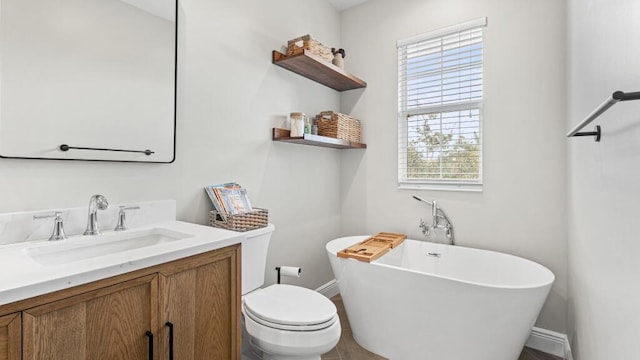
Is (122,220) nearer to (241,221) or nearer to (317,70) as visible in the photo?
(241,221)

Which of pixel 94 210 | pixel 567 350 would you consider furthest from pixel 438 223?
pixel 94 210

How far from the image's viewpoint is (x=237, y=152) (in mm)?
2098

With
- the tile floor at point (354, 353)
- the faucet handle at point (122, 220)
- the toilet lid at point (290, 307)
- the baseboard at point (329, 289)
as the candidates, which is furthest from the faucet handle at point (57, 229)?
the baseboard at point (329, 289)

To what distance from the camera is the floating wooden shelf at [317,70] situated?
2.35 meters

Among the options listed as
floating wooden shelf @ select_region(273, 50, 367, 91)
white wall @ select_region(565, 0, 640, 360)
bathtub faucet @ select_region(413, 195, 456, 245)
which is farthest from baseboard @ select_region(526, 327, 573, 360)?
floating wooden shelf @ select_region(273, 50, 367, 91)

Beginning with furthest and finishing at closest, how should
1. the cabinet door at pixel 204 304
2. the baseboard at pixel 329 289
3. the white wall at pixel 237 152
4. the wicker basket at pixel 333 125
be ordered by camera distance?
the baseboard at pixel 329 289, the wicker basket at pixel 333 125, the white wall at pixel 237 152, the cabinet door at pixel 204 304

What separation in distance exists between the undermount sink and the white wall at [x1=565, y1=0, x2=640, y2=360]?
60.3 inches

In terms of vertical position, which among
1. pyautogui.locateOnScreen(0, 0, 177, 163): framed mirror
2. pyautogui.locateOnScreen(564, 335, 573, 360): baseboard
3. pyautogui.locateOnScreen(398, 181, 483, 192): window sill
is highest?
pyautogui.locateOnScreen(0, 0, 177, 163): framed mirror

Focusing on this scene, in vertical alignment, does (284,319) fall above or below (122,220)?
below

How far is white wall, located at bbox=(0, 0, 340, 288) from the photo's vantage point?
1393 mm

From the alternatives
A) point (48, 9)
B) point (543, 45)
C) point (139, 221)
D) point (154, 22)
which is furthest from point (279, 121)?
point (543, 45)

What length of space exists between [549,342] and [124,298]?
2637 mm

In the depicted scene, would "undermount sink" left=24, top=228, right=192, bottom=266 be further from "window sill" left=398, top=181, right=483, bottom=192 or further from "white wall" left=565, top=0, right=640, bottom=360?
"window sill" left=398, top=181, right=483, bottom=192

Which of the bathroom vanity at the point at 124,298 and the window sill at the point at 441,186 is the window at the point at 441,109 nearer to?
the window sill at the point at 441,186
